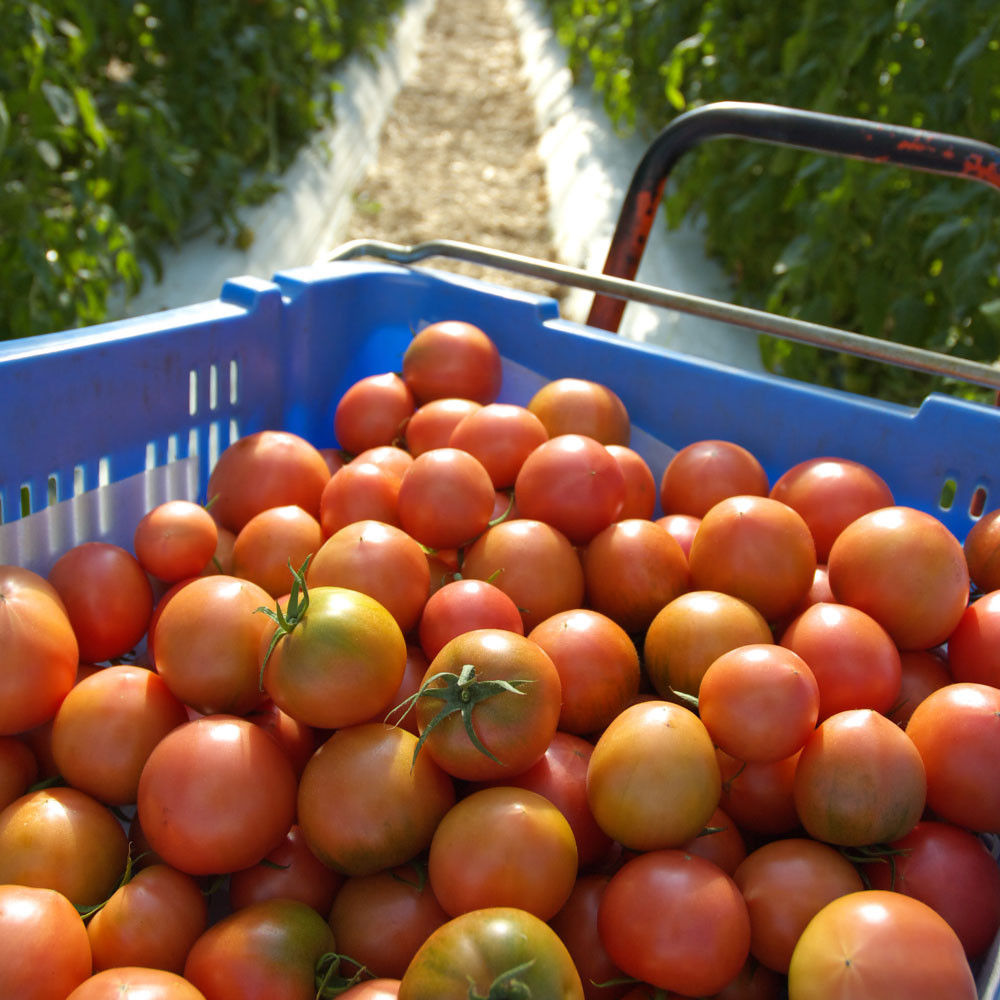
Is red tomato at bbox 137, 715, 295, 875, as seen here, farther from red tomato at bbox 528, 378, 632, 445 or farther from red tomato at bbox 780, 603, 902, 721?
red tomato at bbox 528, 378, 632, 445

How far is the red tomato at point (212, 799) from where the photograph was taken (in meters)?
1.13

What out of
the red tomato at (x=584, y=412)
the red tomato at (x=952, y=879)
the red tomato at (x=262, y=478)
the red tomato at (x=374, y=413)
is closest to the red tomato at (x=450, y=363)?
the red tomato at (x=374, y=413)

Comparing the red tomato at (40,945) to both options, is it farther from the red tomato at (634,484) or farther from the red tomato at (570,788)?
the red tomato at (634,484)

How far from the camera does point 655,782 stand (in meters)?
1.08

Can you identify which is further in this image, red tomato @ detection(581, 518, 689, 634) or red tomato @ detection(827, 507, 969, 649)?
red tomato @ detection(581, 518, 689, 634)

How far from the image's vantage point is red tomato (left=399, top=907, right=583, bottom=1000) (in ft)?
2.90

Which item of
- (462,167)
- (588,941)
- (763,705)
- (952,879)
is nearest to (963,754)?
(952,879)

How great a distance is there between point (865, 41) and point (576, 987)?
8.84 feet

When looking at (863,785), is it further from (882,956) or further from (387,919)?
(387,919)

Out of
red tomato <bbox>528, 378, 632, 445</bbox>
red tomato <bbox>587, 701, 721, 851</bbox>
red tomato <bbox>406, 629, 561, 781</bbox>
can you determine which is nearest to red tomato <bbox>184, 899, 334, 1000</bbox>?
red tomato <bbox>406, 629, 561, 781</bbox>

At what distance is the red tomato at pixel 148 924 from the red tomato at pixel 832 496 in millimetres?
1014

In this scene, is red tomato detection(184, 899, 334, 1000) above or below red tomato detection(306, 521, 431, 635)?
below

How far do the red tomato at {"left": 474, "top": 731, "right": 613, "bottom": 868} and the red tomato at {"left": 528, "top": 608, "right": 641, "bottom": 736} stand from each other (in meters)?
0.07

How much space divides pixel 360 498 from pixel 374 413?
1.02 ft
